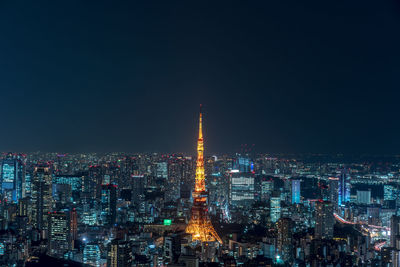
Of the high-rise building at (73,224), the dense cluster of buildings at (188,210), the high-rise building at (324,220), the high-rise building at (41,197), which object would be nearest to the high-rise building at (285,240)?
the dense cluster of buildings at (188,210)

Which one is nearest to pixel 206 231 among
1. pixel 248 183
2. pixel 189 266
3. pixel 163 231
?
pixel 163 231

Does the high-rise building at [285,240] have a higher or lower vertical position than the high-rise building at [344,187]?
lower

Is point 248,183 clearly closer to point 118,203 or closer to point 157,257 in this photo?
point 118,203

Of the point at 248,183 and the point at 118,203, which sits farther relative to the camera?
the point at 248,183

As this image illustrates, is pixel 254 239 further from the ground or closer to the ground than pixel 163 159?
closer to the ground

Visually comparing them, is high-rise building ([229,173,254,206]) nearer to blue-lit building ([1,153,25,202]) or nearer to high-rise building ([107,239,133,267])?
blue-lit building ([1,153,25,202])

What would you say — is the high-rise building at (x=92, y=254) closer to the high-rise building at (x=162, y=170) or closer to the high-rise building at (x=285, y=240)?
the high-rise building at (x=285, y=240)

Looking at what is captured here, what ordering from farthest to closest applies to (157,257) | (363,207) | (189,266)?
(363,207), (157,257), (189,266)

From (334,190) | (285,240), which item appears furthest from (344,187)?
(285,240)
